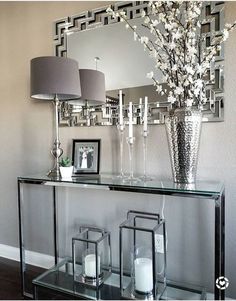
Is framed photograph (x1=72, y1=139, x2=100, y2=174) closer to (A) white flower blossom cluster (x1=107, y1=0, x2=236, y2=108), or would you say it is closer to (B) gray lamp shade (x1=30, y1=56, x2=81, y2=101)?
(B) gray lamp shade (x1=30, y1=56, x2=81, y2=101)

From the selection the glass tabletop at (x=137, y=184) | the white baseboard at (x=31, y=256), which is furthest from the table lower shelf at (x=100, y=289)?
the glass tabletop at (x=137, y=184)

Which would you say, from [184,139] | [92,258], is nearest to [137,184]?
[184,139]

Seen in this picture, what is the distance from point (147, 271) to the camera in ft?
5.04

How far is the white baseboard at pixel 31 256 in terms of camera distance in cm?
223

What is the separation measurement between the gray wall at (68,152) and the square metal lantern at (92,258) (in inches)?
4.1

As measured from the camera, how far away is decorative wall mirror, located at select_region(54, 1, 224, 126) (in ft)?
5.19

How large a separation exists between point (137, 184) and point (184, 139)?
1.17ft

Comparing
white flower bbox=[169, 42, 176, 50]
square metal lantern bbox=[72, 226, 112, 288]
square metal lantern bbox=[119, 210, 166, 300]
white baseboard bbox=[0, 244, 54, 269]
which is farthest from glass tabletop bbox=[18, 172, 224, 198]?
white baseboard bbox=[0, 244, 54, 269]

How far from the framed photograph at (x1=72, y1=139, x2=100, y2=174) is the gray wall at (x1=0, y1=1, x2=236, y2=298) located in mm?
63

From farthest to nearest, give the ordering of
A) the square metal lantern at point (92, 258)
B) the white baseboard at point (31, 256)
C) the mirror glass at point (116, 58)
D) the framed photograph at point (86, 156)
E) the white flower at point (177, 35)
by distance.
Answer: the white baseboard at point (31, 256), the framed photograph at point (86, 156), the mirror glass at point (116, 58), the square metal lantern at point (92, 258), the white flower at point (177, 35)

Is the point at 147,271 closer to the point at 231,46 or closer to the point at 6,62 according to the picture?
the point at 231,46

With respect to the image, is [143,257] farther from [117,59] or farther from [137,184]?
[117,59]

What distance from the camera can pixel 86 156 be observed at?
1955 mm

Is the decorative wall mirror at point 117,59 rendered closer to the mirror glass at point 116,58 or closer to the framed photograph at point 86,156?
the mirror glass at point 116,58
